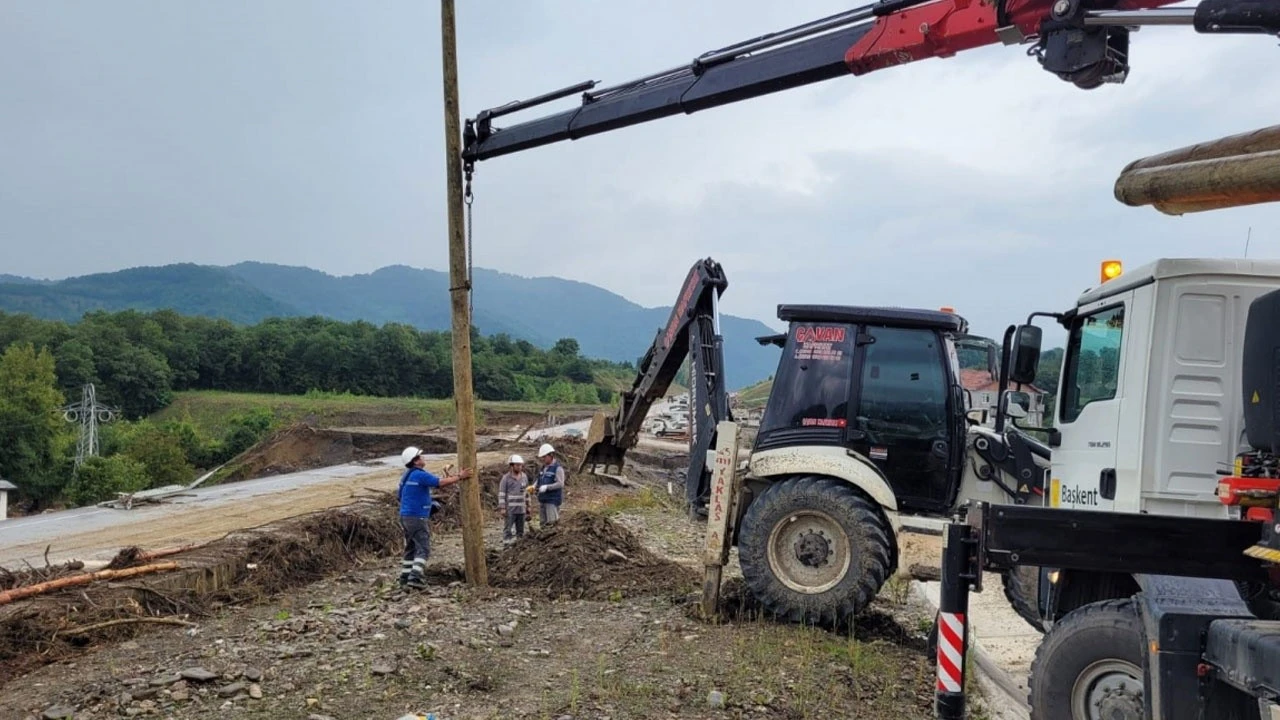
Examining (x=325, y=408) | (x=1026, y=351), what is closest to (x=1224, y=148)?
(x=1026, y=351)

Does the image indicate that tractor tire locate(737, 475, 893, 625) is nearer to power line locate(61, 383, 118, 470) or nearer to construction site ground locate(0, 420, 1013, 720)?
construction site ground locate(0, 420, 1013, 720)

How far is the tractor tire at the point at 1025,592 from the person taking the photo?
7.10 metres

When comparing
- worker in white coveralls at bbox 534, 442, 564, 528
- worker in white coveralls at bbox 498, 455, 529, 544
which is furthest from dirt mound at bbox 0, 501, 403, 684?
worker in white coveralls at bbox 534, 442, 564, 528

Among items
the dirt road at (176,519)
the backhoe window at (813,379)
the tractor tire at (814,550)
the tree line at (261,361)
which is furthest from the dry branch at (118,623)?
the tree line at (261,361)

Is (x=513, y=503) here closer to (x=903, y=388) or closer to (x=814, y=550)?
(x=814, y=550)

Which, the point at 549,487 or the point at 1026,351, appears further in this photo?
the point at 549,487

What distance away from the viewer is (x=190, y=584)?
10.4 meters

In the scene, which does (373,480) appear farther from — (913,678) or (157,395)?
(157,395)

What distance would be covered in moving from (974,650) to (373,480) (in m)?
18.4

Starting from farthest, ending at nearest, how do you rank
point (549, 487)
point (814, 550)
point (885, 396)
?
point (549, 487) < point (885, 396) < point (814, 550)

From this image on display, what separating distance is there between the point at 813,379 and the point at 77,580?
24.2 feet

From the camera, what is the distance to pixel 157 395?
252 ft

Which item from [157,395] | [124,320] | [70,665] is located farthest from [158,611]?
[124,320]

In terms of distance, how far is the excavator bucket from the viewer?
13.0m
